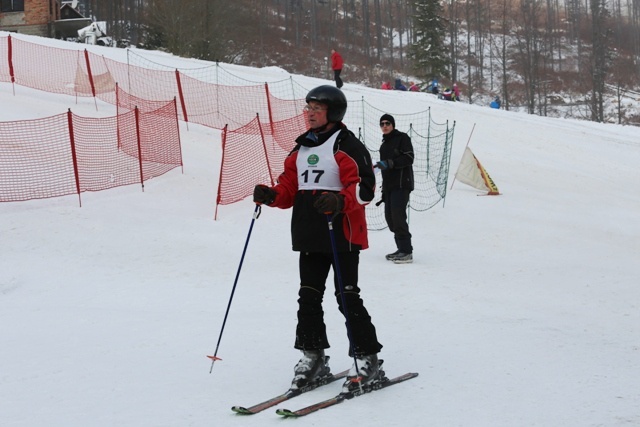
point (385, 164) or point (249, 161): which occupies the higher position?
point (385, 164)

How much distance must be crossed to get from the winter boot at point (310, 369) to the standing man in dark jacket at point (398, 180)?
4301 mm

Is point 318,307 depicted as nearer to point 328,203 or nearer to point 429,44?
point 328,203

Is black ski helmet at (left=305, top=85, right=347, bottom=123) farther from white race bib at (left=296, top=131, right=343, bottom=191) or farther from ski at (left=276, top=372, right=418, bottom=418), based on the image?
ski at (left=276, top=372, right=418, bottom=418)

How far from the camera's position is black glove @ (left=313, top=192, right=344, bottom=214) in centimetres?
388

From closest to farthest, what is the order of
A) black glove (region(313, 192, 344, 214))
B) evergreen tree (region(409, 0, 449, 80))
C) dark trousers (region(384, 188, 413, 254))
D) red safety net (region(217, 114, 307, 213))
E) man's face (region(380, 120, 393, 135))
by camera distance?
1. black glove (region(313, 192, 344, 214))
2. man's face (region(380, 120, 393, 135))
3. dark trousers (region(384, 188, 413, 254))
4. red safety net (region(217, 114, 307, 213))
5. evergreen tree (region(409, 0, 449, 80))

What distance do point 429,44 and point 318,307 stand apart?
158 ft

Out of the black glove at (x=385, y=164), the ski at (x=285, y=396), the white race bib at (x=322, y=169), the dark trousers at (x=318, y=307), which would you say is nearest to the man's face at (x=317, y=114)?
the white race bib at (x=322, y=169)

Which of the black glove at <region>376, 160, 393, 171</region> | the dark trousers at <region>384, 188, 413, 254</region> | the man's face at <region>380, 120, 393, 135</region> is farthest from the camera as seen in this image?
the dark trousers at <region>384, 188, 413, 254</region>

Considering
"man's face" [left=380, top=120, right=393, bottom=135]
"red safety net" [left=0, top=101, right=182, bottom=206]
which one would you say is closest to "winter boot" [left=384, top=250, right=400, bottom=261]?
"man's face" [left=380, top=120, right=393, bottom=135]

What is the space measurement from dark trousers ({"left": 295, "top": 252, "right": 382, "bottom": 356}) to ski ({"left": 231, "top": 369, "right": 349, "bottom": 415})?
0.69 feet

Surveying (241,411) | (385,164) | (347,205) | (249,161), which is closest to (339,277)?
(347,205)

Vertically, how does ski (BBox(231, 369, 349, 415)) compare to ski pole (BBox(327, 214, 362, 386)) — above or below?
below

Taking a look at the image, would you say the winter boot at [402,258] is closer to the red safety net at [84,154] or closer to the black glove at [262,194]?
the black glove at [262,194]

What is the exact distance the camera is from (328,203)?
3873 millimetres
